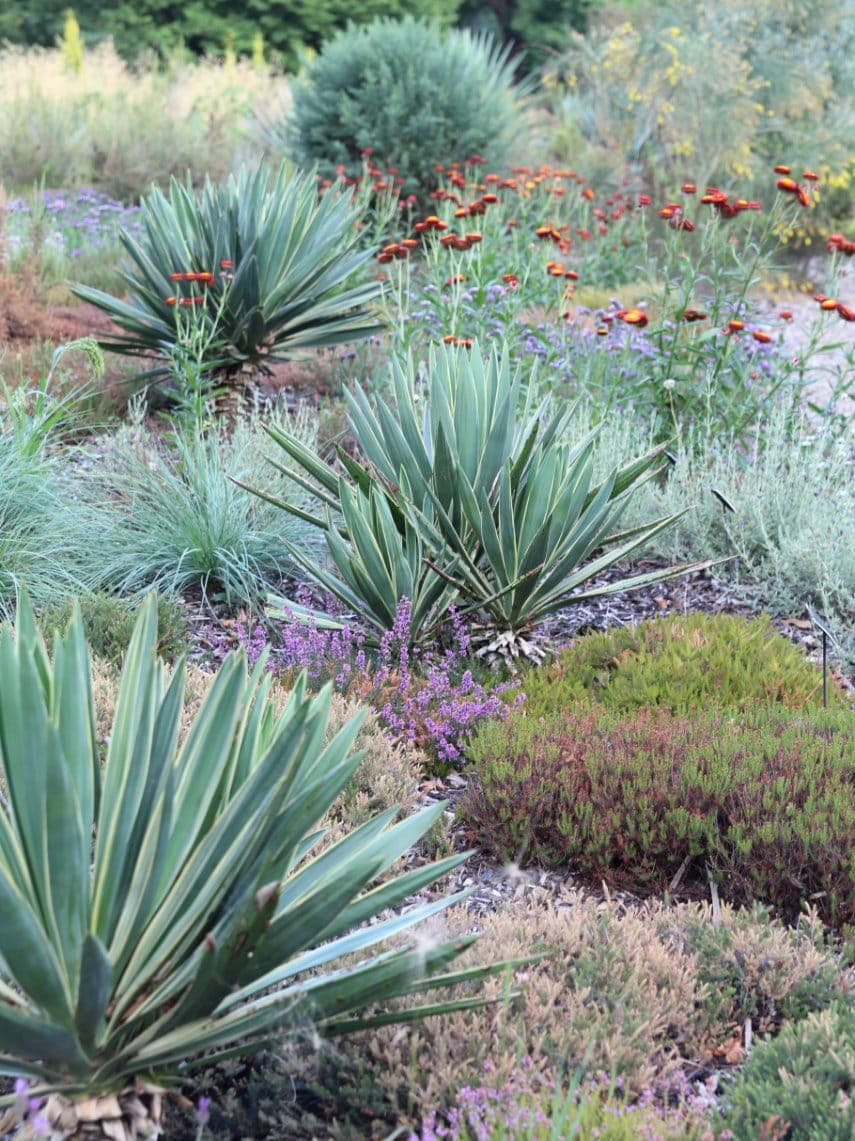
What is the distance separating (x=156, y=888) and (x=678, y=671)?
249 centimetres

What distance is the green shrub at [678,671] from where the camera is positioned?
395 cm

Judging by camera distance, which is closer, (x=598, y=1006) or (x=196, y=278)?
(x=598, y=1006)

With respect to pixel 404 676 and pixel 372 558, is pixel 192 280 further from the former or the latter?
pixel 404 676

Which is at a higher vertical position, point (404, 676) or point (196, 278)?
point (196, 278)

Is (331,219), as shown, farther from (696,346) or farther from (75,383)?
(696,346)

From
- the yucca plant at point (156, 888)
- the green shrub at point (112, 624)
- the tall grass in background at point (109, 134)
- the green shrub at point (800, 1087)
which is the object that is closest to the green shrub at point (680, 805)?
the green shrub at point (800, 1087)

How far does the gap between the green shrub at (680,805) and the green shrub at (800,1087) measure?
55 cm

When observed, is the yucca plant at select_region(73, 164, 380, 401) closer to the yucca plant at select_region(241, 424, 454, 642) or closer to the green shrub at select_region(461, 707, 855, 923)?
the yucca plant at select_region(241, 424, 454, 642)

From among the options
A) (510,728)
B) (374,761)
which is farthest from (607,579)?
(374,761)

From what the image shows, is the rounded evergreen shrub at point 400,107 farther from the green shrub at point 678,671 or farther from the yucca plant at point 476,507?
the green shrub at point 678,671

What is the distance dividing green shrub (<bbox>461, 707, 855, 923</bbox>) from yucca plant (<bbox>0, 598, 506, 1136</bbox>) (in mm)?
1012

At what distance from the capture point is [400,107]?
11406mm

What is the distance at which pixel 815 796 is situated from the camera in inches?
120

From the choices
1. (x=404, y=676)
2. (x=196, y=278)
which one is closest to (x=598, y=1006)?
(x=404, y=676)
